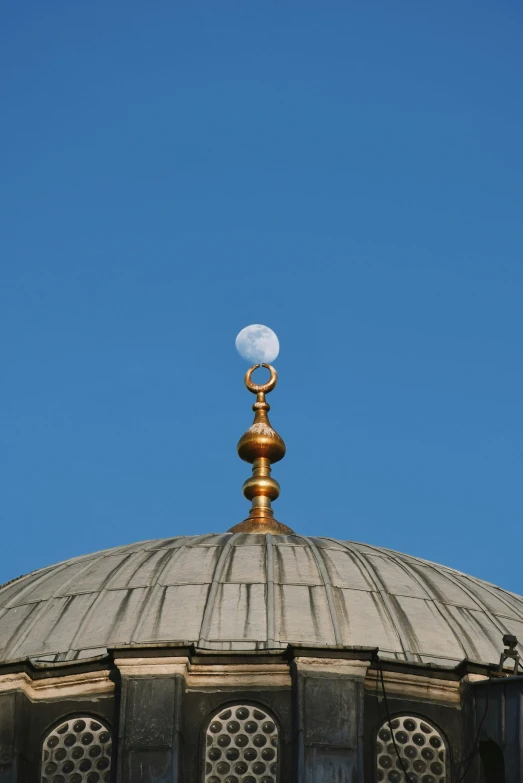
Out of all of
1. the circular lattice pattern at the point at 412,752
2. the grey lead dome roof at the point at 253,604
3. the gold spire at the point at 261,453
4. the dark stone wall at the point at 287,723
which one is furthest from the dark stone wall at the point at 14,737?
the gold spire at the point at 261,453

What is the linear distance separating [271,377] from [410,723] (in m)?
14.3

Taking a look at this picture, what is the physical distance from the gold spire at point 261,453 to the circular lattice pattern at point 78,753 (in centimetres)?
1028

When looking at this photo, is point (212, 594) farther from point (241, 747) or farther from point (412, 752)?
point (412, 752)

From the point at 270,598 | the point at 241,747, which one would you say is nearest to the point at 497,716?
the point at 241,747

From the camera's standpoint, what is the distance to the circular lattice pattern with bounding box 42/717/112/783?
4256 centimetres

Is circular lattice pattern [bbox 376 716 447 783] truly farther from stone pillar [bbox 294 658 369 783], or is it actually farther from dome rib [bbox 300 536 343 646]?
dome rib [bbox 300 536 343 646]

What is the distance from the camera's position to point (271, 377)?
183 ft

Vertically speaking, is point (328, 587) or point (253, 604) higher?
point (328, 587)

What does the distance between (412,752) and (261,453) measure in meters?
13.1

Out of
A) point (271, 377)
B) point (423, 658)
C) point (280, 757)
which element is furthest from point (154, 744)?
point (271, 377)

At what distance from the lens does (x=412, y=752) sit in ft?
140

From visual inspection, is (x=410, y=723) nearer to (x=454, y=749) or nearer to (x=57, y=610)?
(x=454, y=749)

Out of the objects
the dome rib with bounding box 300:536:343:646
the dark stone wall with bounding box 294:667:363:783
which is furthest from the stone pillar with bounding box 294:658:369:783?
the dome rib with bounding box 300:536:343:646

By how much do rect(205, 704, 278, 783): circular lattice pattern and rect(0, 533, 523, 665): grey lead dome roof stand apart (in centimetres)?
147
